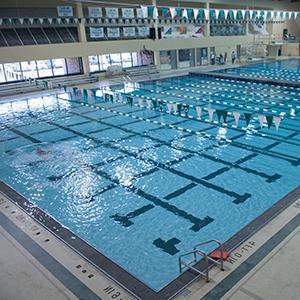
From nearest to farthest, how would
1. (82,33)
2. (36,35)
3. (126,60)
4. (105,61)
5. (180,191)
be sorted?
(180,191), (36,35), (82,33), (105,61), (126,60)

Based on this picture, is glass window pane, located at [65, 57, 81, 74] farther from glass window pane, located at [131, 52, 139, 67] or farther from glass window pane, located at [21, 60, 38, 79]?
glass window pane, located at [131, 52, 139, 67]

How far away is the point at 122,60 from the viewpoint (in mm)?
21406

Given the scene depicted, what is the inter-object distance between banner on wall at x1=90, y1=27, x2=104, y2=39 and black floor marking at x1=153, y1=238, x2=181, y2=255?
16605 mm

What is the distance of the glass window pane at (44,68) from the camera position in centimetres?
1819

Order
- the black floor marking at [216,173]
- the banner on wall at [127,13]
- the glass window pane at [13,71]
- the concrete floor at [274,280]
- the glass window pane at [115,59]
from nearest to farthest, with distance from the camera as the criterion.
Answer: the concrete floor at [274,280]
the black floor marking at [216,173]
the glass window pane at [13,71]
the banner on wall at [127,13]
the glass window pane at [115,59]

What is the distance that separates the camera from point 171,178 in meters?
6.23

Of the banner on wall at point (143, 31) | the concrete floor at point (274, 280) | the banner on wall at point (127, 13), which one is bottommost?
the concrete floor at point (274, 280)

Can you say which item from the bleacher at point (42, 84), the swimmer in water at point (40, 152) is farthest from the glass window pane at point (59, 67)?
the swimmer in water at point (40, 152)

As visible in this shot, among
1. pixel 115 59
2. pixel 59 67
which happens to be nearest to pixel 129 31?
pixel 115 59

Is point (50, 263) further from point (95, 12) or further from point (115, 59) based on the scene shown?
point (115, 59)

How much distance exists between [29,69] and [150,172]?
1386 cm

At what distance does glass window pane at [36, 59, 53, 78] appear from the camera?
59.7 ft

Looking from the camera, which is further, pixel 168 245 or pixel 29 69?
pixel 29 69

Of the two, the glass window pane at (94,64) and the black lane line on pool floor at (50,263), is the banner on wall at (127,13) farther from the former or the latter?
the black lane line on pool floor at (50,263)
